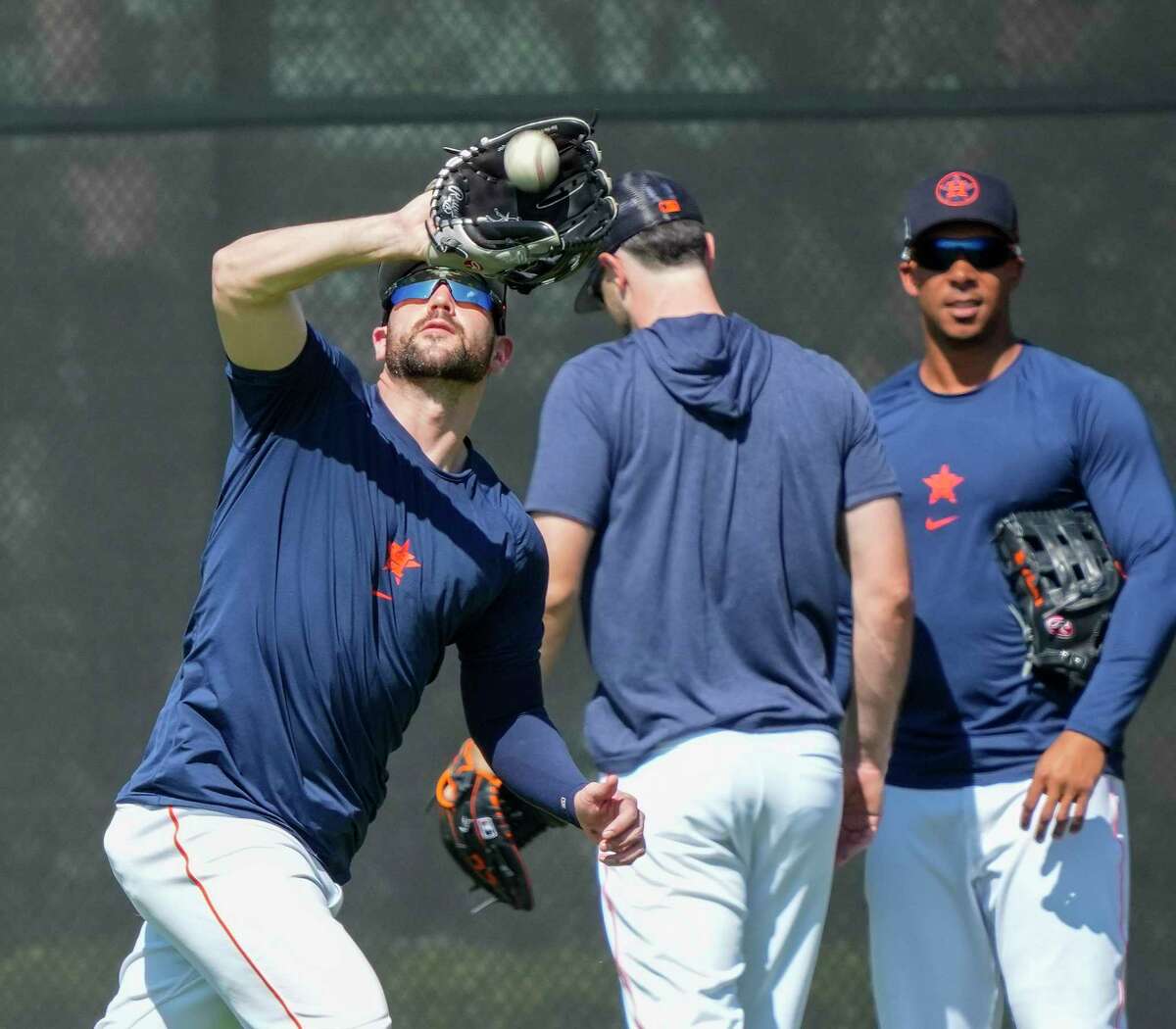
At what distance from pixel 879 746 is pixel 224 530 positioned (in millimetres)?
1285

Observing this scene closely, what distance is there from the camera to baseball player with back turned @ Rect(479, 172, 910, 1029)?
10.5ft

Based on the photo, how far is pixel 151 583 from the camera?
178 inches

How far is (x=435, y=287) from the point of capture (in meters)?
2.91

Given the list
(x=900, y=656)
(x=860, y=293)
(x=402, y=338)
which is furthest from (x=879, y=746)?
(x=860, y=293)

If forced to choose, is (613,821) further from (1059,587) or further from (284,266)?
(1059,587)

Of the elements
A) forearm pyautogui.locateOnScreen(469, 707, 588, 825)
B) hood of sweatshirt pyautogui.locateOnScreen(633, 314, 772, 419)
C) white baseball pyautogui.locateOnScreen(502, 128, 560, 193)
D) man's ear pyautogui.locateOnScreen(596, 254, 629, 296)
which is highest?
man's ear pyautogui.locateOnScreen(596, 254, 629, 296)

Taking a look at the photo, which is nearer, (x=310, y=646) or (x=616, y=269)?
(x=310, y=646)

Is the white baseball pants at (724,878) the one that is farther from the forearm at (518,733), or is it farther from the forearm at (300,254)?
the forearm at (300,254)

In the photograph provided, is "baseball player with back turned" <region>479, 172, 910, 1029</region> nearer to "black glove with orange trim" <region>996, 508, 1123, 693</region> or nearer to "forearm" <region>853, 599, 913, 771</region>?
"forearm" <region>853, 599, 913, 771</region>

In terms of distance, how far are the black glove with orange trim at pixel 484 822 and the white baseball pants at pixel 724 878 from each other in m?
0.27

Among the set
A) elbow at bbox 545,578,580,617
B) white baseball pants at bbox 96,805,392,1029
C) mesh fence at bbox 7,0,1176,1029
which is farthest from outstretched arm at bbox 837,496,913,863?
mesh fence at bbox 7,0,1176,1029

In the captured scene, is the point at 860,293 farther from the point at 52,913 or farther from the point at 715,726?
the point at 52,913

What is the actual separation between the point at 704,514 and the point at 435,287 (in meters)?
0.68

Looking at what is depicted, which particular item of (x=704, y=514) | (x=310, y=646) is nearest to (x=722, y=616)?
(x=704, y=514)
